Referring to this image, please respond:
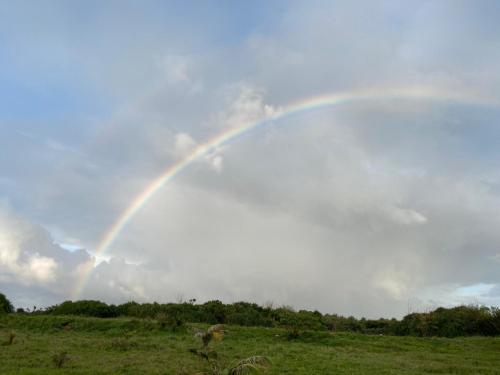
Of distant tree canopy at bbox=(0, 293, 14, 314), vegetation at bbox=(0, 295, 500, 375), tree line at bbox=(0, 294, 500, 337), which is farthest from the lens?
distant tree canopy at bbox=(0, 293, 14, 314)

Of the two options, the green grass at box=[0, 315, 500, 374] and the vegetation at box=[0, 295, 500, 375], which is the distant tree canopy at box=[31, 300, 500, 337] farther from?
the green grass at box=[0, 315, 500, 374]

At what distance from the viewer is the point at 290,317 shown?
36.1m

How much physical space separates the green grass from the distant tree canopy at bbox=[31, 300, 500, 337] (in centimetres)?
289

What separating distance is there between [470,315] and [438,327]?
7.20ft

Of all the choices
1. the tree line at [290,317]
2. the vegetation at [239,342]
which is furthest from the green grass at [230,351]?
the tree line at [290,317]

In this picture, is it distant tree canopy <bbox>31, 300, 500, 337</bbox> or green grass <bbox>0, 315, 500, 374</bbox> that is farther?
distant tree canopy <bbox>31, 300, 500, 337</bbox>

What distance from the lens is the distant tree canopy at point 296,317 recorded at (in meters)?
31.6

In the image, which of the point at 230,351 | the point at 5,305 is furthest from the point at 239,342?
the point at 5,305

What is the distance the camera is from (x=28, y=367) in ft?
59.4

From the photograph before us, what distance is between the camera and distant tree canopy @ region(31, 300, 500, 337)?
3159 cm

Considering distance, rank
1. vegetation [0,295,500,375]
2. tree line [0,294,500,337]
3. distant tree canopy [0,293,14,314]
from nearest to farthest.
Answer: vegetation [0,295,500,375] → tree line [0,294,500,337] → distant tree canopy [0,293,14,314]

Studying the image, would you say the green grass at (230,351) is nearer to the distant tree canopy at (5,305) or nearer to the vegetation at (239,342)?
the vegetation at (239,342)

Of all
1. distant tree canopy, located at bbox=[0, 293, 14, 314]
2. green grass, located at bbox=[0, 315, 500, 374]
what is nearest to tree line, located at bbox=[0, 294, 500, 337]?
distant tree canopy, located at bbox=[0, 293, 14, 314]

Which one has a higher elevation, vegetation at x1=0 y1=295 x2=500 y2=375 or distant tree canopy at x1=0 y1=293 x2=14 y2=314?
distant tree canopy at x1=0 y1=293 x2=14 y2=314
